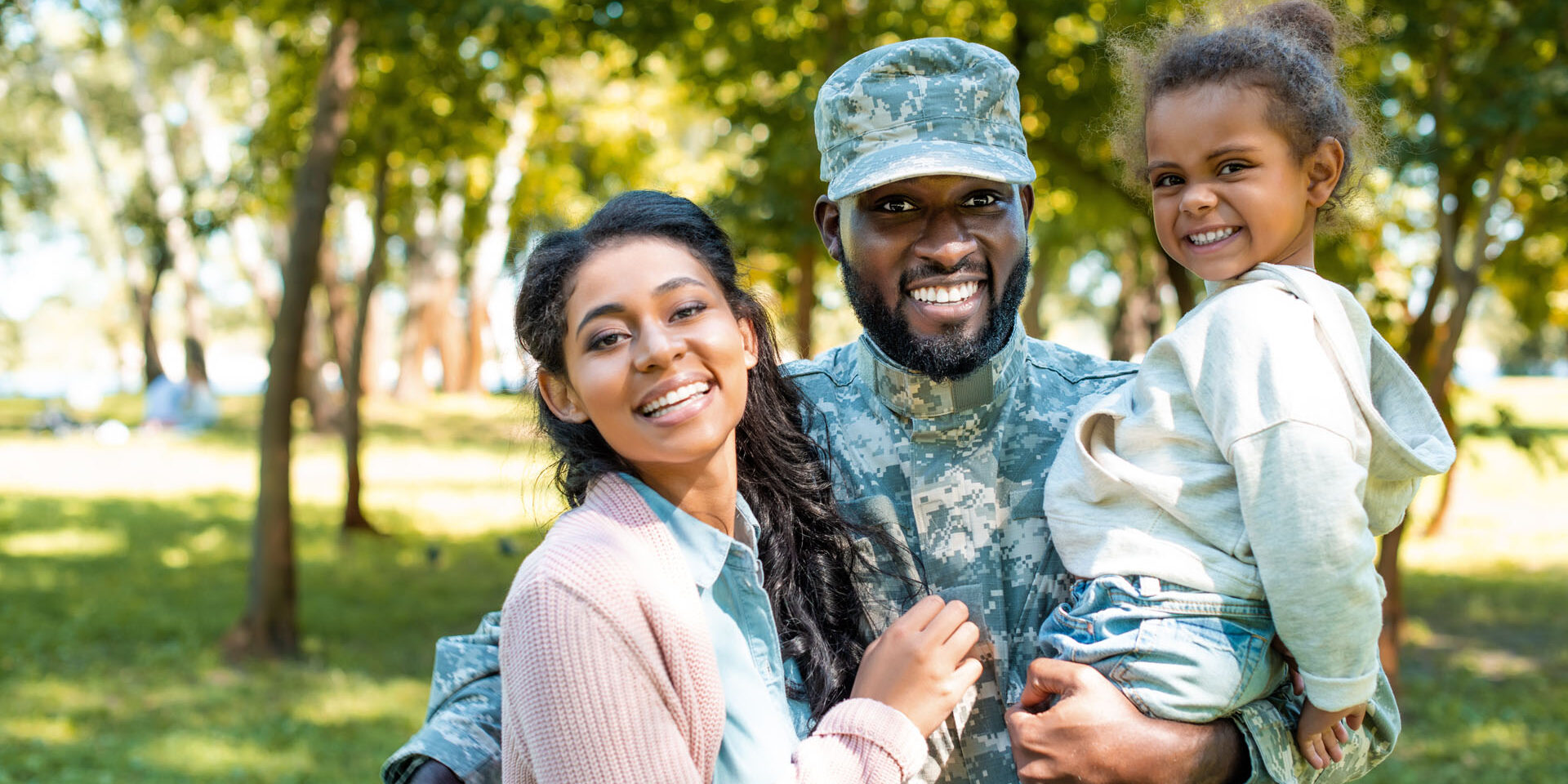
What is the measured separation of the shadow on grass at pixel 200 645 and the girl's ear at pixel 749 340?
2.82 meters

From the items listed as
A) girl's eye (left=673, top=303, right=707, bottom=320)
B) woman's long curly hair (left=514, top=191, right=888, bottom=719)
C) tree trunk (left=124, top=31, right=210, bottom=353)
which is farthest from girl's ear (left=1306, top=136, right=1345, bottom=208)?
tree trunk (left=124, top=31, right=210, bottom=353)

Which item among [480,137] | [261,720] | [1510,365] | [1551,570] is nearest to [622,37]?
[480,137]

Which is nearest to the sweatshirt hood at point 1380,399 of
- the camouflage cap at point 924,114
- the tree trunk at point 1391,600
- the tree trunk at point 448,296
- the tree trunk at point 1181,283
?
the camouflage cap at point 924,114

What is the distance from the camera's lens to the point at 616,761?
1712 millimetres

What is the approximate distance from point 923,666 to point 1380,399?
98 centimetres

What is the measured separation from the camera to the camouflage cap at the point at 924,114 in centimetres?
251

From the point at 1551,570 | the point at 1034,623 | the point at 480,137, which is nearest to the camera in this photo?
the point at 1034,623

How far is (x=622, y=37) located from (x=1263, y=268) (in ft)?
20.3

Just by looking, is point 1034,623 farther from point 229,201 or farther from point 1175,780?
point 229,201

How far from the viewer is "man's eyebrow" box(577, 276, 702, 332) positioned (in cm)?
204

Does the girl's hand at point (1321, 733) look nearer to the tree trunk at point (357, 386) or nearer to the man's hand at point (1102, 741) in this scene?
the man's hand at point (1102, 741)

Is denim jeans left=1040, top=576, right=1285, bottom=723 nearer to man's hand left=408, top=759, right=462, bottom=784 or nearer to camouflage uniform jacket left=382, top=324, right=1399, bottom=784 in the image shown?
camouflage uniform jacket left=382, top=324, right=1399, bottom=784

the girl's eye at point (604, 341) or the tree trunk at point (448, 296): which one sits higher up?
the girl's eye at point (604, 341)

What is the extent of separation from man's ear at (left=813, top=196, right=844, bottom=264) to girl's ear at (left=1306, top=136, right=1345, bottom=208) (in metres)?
0.94
